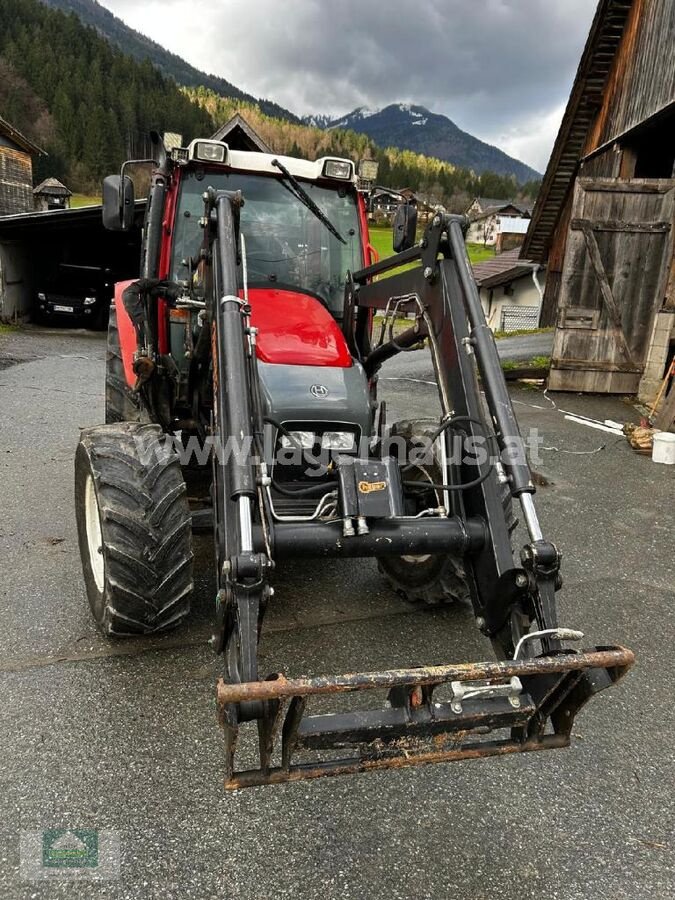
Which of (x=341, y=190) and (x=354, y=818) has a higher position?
(x=341, y=190)

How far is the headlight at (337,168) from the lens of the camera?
4.37 meters

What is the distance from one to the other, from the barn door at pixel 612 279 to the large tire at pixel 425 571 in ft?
22.1

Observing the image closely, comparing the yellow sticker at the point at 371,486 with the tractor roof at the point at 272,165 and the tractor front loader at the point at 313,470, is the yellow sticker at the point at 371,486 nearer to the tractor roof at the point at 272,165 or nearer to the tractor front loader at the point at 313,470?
the tractor front loader at the point at 313,470

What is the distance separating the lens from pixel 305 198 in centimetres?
424

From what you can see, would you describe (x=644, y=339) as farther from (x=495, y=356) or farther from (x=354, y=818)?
(x=354, y=818)

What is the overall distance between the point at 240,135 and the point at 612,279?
11881 mm

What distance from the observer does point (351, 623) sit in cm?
371

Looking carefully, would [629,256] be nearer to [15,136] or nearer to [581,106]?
[581,106]

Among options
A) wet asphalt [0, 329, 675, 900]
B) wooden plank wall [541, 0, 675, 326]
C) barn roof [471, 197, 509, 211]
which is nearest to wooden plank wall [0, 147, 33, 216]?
wooden plank wall [541, 0, 675, 326]

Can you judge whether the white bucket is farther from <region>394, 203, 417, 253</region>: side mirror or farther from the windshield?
the windshield

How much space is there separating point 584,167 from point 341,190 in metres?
10.7

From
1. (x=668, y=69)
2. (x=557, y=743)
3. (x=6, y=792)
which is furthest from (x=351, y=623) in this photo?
(x=668, y=69)

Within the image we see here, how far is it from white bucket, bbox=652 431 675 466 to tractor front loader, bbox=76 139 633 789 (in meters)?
4.07

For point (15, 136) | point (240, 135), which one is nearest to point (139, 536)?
point (240, 135)
